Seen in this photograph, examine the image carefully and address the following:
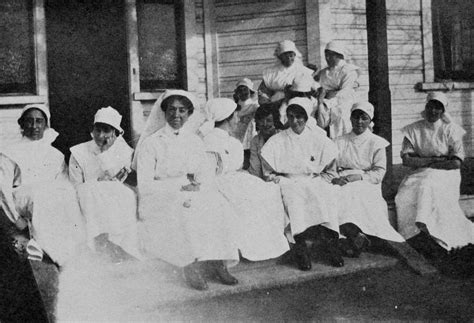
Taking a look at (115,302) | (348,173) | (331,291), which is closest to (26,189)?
(115,302)

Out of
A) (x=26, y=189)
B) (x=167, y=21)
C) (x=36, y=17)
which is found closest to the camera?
(x=26, y=189)

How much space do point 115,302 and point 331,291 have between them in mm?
1824

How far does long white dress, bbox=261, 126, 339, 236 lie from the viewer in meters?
5.04

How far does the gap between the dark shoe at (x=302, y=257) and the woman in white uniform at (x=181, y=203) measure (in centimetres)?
66

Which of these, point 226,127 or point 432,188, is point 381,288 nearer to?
point 432,188

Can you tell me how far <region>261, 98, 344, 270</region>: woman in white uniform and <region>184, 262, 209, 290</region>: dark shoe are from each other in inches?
39.7

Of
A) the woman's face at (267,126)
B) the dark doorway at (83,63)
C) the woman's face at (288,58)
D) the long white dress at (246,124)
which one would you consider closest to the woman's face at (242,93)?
the long white dress at (246,124)

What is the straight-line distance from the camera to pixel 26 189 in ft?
15.1

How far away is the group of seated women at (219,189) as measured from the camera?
4492 millimetres

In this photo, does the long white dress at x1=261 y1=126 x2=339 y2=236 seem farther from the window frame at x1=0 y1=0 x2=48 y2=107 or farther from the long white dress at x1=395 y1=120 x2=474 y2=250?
the window frame at x1=0 y1=0 x2=48 y2=107

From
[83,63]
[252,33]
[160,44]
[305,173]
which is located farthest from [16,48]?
[305,173]

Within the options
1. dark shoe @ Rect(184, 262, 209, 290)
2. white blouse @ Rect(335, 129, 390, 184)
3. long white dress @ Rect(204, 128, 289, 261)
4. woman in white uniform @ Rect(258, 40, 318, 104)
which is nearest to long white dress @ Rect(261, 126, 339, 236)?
long white dress @ Rect(204, 128, 289, 261)

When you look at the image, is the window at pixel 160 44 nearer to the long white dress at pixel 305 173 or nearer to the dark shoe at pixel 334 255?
Result: the long white dress at pixel 305 173

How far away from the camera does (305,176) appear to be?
5.39m
